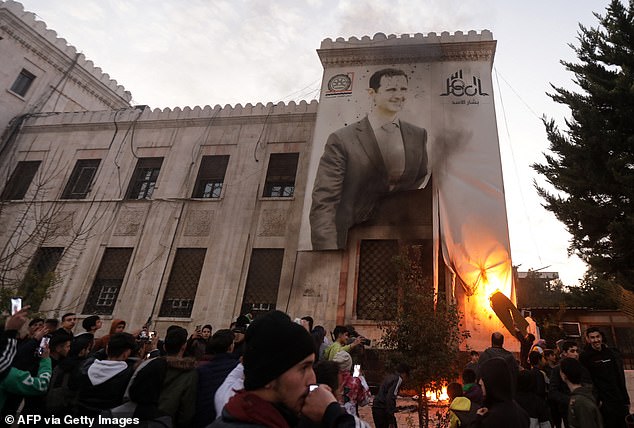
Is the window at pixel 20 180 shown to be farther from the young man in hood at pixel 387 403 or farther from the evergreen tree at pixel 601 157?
the evergreen tree at pixel 601 157

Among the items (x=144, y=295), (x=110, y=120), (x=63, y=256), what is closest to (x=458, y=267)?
(x=144, y=295)

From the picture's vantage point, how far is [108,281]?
12.8 meters

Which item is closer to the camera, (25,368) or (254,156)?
(25,368)

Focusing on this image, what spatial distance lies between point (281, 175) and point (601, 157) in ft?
33.1

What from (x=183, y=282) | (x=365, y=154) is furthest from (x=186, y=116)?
(x=365, y=154)

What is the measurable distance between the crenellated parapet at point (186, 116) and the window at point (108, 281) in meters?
5.94

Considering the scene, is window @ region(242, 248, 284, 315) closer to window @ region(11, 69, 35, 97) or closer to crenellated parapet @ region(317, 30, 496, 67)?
crenellated parapet @ region(317, 30, 496, 67)

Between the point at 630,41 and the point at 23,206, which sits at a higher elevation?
the point at 630,41

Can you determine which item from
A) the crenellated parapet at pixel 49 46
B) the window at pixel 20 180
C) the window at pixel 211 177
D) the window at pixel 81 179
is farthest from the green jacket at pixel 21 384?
the crenellated parapet at pixel 49 46

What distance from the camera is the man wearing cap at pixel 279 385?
1.20m

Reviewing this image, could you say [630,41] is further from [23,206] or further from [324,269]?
[23,206]

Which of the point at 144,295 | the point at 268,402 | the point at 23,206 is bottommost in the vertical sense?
the point at 268,402

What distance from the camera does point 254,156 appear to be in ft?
45.3

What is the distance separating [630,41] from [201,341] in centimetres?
1408
